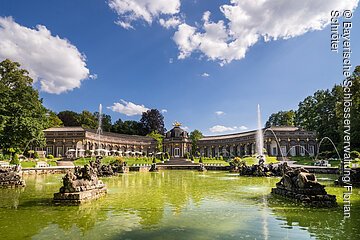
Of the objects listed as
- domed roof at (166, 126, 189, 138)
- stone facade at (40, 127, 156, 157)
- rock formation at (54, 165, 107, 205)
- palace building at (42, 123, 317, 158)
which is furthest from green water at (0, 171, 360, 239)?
domed roof at (166, 126, 189, 138)

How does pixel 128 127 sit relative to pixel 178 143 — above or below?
above

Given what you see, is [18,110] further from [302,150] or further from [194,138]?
[302,150]

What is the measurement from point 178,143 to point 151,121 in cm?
2988

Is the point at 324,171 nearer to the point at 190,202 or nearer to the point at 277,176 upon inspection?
the point at 277,176

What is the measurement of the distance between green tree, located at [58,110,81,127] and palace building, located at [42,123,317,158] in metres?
20.6

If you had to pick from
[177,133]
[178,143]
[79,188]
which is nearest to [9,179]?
[79,188]

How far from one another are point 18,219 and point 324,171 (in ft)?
97.8

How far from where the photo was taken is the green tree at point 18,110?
3803 centimetres

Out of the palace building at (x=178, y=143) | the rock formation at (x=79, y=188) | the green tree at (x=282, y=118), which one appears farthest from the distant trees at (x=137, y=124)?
the rock formation at (x=79, y=188)

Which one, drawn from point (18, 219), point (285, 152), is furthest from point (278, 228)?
point (285, 152)

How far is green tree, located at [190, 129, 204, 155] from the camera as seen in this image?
283 ft

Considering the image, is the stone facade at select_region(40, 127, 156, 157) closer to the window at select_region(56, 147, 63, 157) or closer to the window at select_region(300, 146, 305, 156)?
the window at select_region(56, 147, 63, 157)

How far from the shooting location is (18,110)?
4028 centimetres

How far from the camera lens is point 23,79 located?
45469 mm
